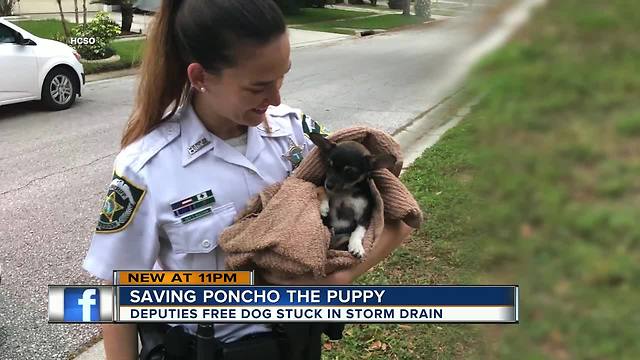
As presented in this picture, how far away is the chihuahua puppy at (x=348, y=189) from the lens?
0.92m

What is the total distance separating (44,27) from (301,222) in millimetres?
11615

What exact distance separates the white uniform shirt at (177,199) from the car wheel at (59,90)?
5312 mm

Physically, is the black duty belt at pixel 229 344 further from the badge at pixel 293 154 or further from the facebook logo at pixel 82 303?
the badge at pixel 293 154

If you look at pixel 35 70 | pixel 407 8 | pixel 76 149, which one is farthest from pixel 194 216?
pixel 35 70

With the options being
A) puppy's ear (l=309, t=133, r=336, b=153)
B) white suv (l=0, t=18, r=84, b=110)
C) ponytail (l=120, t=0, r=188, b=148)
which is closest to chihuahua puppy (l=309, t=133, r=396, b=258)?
puppy's ear (l=309, t=133, r=336, b=153)

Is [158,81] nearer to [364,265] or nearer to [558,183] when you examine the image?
[364,265]

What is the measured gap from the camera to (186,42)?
881 millimetres

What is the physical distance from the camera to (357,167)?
3.03 ft

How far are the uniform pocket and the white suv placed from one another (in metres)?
5.04

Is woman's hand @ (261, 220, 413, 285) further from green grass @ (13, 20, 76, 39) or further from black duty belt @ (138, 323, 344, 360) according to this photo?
green grass @ (13, 20, 76, 39)

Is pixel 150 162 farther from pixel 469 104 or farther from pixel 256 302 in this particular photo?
pixel 469 104

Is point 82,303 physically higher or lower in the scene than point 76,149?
higher

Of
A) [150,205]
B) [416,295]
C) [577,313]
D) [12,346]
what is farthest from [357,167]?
[12,346]

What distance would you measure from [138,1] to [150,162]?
0.25 meters
